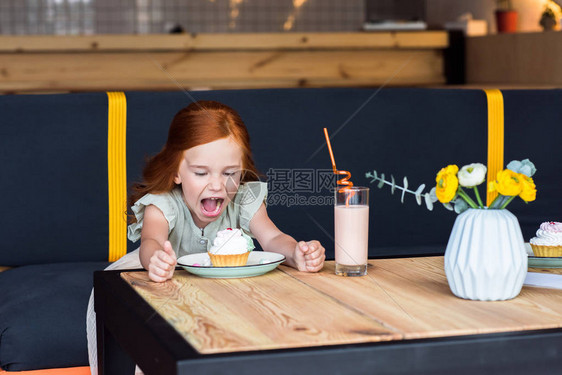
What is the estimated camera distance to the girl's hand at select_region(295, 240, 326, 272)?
1.19m

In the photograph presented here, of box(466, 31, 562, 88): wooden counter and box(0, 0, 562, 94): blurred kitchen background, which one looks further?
box(0, 0, 562, 94): blurred kitchen background

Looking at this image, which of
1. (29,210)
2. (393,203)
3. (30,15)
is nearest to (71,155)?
(29,210)

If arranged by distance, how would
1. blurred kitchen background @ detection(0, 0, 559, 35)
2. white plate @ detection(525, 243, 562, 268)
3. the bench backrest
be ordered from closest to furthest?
white plate @ detection(525, 243, 562, 268), the bench backrest, blurred kitchen background @ detection(0, 0, 559, 35)

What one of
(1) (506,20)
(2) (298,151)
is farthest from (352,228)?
(1) (506,20)

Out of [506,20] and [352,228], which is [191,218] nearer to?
[352,228]

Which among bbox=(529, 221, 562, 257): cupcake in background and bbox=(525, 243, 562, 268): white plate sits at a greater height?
bbox=(529, 221, 562, 257): cupcake in background

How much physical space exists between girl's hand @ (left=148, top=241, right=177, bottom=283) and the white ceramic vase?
16.0 inches

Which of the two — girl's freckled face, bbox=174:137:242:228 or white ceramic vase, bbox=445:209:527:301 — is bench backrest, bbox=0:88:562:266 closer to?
girl's freckled face, bbox=174:137:242:228

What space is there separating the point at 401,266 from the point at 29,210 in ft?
3.88

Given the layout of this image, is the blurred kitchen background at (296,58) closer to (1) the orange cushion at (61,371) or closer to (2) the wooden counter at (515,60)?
(2) the wooden counter at (515,60)

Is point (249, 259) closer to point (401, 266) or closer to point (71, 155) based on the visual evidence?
point (401, 266)

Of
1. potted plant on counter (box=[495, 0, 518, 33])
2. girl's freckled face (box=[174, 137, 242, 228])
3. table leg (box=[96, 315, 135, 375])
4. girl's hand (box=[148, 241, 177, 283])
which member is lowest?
table leg (box=[96, 315, 135, 375])

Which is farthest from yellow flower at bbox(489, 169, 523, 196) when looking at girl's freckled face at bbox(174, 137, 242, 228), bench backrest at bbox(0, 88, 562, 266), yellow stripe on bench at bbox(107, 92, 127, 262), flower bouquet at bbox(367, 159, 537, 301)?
yellow stripe on bench at bbox(107, 92, 127, 262)

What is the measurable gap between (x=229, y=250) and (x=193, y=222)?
0.42 m
